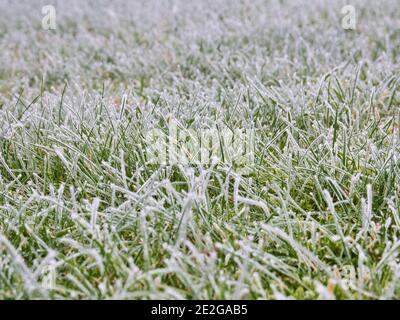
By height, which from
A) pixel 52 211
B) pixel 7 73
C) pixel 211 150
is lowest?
pixel 52 211

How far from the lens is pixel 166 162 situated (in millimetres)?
2207

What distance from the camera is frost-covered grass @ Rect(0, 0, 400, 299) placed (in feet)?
5.49

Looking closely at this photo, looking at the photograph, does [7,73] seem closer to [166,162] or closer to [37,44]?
[37,44]

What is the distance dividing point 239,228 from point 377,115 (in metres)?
1.17

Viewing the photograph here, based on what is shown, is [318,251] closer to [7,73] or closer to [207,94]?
[207,94]

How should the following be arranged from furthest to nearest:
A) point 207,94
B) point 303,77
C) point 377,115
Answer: point 303,77 → point 207,94 → point 377,115

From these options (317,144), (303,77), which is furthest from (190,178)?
(303,77)

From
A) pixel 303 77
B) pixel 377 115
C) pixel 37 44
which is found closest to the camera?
pixel 377 115

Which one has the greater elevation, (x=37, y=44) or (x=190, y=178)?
(x=37, y=44)

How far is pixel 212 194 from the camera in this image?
85.4 inches

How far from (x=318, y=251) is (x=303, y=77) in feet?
Result: 5.70

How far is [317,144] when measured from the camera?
240 cm

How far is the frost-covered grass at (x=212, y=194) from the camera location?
1674mm

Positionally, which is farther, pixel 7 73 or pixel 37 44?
pixel 37 44
